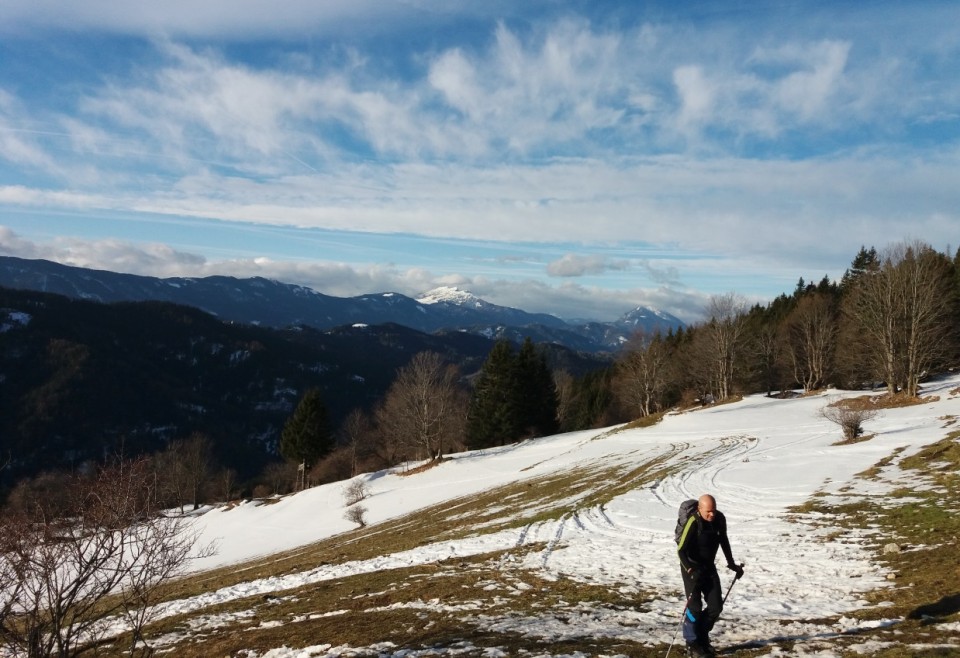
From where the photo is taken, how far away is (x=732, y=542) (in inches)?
518

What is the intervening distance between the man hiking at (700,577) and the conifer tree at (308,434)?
61305mm

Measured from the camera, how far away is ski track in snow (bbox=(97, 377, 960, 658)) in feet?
28.4

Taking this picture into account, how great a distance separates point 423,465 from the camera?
169 feet

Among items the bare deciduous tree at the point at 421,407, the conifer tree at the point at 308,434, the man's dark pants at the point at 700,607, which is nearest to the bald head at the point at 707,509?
the man's dark pants at the point at 700,607

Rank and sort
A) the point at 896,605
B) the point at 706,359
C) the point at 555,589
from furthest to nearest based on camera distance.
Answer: the point at 706,359 < the point at 555,589 < the point at 896,605

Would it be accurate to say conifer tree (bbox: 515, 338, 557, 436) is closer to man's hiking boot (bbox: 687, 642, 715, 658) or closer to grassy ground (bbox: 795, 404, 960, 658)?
grassy ground (bbox: 795, 404, 960, 658)

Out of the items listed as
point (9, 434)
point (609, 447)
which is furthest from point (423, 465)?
point (9, 434)

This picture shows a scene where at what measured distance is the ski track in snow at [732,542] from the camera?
866 cm

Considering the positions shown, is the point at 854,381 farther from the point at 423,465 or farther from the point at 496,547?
the point at 496,547

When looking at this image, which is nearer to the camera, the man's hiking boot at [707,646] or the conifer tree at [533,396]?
the man's hiking boot at [707,646]

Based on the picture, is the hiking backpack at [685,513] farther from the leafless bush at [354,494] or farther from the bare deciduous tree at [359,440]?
the bare deciduous tree at [359,440]

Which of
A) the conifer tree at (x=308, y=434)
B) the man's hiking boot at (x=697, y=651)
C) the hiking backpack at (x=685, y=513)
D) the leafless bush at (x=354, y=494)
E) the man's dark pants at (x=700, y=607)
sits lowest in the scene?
the leafless bush at (x=354, y=494)

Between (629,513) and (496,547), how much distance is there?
5.03m

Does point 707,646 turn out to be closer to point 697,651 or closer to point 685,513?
point 697,651
